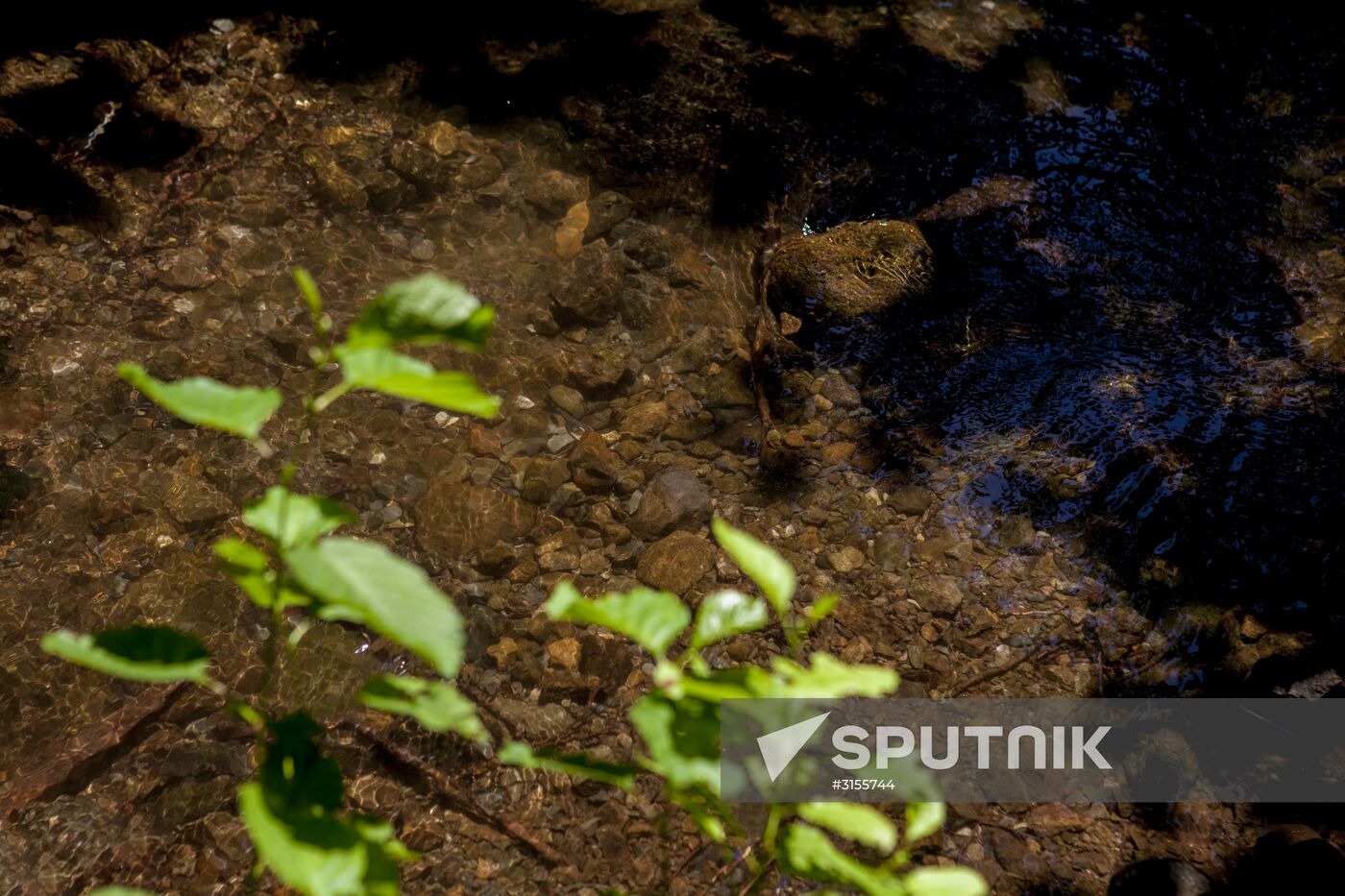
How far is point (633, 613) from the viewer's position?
933 millimetres

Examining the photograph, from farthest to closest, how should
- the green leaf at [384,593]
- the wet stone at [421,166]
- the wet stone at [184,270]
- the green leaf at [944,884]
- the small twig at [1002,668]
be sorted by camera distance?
the wet stone at [421,166], the wet stone at [184,270], the small twig at [1002,668], the green leaf at [944,884], the green leaf at [384,593]

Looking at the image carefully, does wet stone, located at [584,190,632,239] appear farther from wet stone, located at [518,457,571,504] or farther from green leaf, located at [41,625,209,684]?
green leaf, located at [41,625,209,684]

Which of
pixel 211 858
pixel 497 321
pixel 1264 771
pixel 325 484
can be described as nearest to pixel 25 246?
pixel 325 484

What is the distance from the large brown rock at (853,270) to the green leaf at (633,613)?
8.52 ft

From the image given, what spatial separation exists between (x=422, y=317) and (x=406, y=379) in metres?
0.07

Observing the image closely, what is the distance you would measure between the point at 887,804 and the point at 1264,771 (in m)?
1.15

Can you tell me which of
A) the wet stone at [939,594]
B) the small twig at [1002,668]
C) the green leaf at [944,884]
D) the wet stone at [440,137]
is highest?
the green leaf at [944,884]

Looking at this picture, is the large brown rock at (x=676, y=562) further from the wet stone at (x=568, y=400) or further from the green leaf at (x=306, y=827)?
the green leaf at (x=306, y=827)

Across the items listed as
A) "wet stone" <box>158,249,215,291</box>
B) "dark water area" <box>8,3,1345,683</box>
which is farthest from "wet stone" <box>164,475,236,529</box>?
"dark water area" <box>8,3,1345,683</box>

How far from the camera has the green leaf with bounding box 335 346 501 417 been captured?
2.65ft

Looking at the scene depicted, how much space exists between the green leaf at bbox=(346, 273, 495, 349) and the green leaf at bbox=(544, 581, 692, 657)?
0.99ft

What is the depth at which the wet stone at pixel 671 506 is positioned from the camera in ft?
9.17

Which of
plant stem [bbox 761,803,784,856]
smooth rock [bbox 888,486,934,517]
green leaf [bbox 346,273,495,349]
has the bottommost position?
smooth rock [bbox 888,486,934,517]

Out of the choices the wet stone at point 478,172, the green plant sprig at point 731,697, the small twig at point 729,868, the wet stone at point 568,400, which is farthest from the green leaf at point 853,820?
the wet stone at point 478,172
